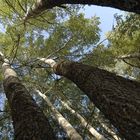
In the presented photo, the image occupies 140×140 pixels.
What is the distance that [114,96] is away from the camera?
3557 mm

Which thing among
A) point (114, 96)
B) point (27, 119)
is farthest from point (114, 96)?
point (27, 119)

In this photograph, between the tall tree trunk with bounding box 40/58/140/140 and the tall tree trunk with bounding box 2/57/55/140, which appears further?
the tall tree trunk with bounding box 2/57/55/140

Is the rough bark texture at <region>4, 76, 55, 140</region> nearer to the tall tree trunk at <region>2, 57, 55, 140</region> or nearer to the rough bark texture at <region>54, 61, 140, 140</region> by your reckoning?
the tall tree trunk at <region>2, 57, 55, 140</region>

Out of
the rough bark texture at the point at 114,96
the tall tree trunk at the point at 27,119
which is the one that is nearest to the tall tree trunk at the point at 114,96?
the rough bark texture at the point at 114,96

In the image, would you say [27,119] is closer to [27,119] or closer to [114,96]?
[27,119]

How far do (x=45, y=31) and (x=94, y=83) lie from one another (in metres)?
9.85

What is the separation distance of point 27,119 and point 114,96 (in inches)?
42.8

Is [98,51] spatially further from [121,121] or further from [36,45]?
[121,121]

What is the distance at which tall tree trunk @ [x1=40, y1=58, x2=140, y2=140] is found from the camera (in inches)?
120

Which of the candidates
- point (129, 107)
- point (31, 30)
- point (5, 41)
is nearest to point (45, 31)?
point (31, 30)

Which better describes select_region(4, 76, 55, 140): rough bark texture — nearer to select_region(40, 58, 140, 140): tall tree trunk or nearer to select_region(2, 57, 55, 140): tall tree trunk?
select_region(2, 57, 55, 140): tall tree trunk

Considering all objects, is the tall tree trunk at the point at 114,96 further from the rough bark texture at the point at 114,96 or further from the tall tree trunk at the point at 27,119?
the tall tree trunk at the point at 27,119

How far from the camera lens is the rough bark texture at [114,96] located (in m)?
3.06

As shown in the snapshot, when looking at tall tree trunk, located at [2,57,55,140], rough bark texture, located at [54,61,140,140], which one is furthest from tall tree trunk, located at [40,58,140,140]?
tall tree trunk, located at [2,57,55,140]
